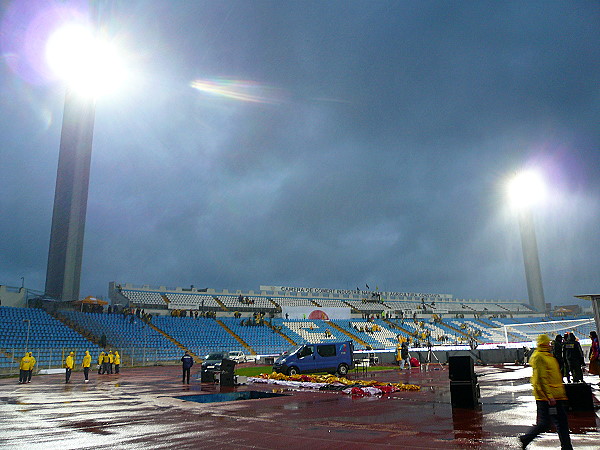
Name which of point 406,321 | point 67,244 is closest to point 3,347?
point 67,244

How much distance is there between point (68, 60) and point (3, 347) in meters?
29.7

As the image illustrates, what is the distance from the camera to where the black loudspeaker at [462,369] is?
37.9ft

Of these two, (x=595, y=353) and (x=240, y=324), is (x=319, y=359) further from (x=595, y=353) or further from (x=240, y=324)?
(x=240, y=324)

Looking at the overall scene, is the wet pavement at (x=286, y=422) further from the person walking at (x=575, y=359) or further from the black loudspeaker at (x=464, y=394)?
the person walking at (x=575, y=359)

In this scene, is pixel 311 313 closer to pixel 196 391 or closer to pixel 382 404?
pixel 196 391

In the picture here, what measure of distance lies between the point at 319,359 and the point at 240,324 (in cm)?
2768

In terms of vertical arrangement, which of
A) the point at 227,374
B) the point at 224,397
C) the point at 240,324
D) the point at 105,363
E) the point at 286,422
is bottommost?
the point at 224,397

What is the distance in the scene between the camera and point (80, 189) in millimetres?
44156

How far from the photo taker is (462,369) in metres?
11.6

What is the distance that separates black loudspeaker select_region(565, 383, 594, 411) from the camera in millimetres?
10180

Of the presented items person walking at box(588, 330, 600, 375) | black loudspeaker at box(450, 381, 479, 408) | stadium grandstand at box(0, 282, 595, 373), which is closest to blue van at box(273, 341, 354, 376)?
stadium grandstand at box(0, 282, 595, 373)

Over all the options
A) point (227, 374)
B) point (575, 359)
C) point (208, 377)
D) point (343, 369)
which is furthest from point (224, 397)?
point (575, 359)

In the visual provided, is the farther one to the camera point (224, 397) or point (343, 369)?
point (343, 369)

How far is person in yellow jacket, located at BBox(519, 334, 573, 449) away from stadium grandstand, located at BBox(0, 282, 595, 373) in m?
23.6
